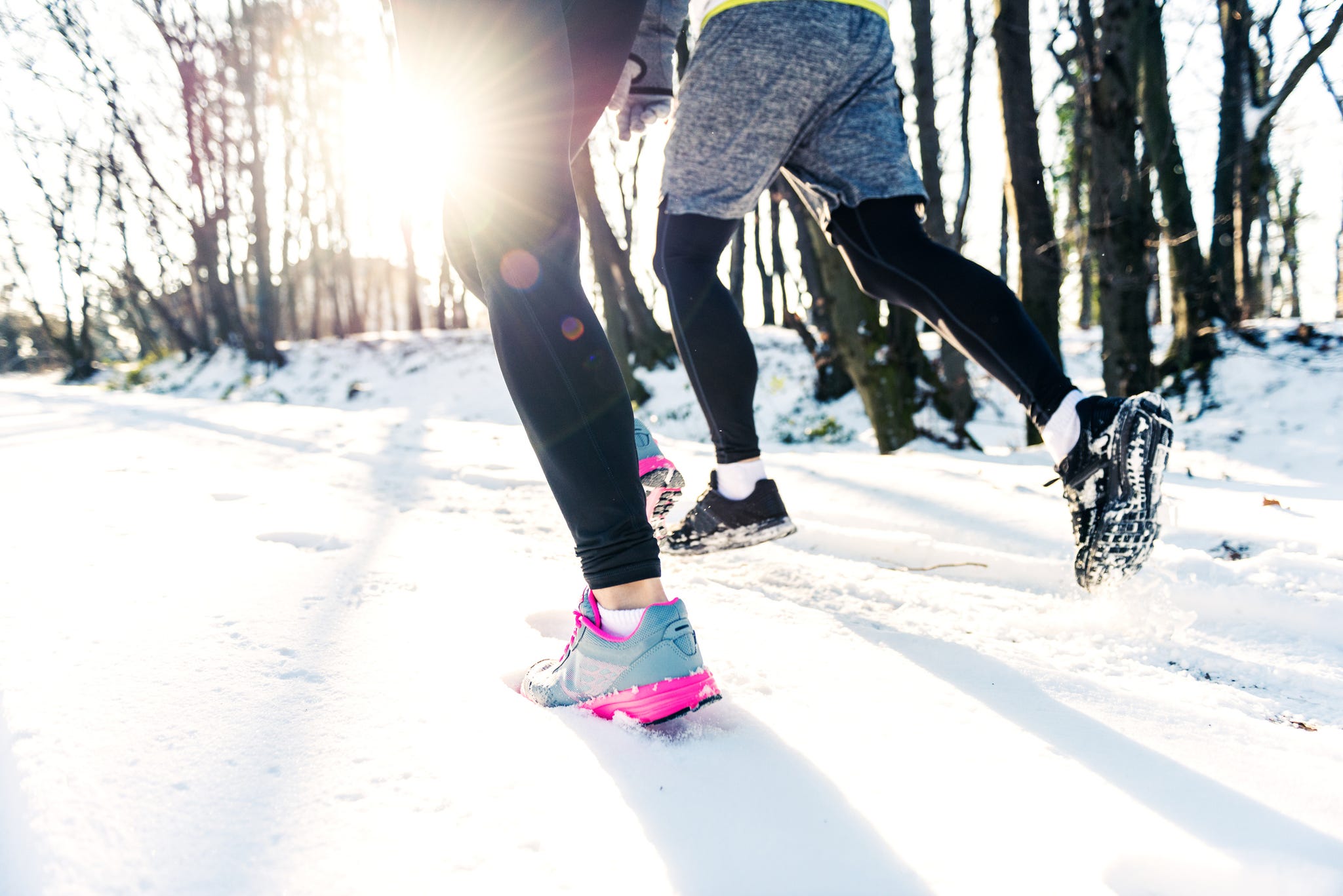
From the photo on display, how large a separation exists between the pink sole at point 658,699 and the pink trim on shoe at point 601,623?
0.06m

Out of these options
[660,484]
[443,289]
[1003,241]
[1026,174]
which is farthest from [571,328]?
[443,289]

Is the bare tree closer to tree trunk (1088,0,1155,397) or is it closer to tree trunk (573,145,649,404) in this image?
tree trunk (1088,0,1155,397)

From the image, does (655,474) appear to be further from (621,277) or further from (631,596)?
(621,277)

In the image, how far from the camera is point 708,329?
1.60 meters

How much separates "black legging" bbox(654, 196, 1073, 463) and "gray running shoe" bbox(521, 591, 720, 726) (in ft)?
2.40

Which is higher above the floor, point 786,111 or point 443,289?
point 443,289

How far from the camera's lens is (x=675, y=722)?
0.90 m

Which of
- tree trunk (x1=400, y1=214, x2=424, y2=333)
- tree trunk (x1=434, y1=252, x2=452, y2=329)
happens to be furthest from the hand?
tree trunk (x1=434, y1=252, x2=452, y2=329)

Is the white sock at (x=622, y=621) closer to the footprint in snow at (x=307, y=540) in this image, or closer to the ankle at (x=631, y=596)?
the ankle at (x=631, y=596)

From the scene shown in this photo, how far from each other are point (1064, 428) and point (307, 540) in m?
1.47

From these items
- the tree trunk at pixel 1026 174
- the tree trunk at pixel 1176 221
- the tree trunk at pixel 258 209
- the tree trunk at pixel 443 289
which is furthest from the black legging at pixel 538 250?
the tree trunk at pixel 443 289

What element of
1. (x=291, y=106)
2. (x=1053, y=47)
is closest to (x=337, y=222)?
(x=291, y=106)

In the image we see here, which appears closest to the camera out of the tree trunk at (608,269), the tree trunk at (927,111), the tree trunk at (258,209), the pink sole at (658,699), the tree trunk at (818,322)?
the pink sole at (658,699)

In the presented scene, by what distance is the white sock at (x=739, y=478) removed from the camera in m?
1.58
